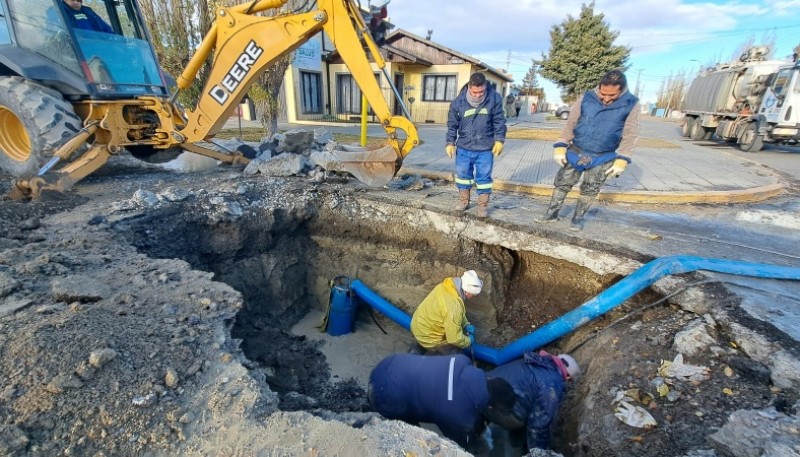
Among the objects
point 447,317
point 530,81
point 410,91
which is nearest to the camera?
point 447,317

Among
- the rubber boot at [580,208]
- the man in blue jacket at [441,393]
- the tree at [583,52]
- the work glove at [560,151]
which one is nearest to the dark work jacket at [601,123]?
the work glove at [560,151]

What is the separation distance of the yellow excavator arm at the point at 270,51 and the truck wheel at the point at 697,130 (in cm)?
1513

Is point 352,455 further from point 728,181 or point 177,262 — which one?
point 728,181

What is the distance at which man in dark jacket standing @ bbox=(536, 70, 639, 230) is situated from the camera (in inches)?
143

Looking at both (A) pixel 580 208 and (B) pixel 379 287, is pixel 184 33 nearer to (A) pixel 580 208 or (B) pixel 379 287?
(B) pixel 379 287

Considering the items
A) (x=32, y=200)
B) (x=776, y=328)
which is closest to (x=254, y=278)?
(x=32, y=200)

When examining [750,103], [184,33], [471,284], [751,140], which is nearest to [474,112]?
[471,284]

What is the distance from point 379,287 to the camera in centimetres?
505

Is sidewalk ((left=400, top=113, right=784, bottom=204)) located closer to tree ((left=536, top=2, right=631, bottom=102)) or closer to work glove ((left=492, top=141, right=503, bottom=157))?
work glove ((left=492, top=141, right=503, bottom=157))

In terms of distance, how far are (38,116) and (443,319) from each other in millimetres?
5171

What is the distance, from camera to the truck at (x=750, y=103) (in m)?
10.3

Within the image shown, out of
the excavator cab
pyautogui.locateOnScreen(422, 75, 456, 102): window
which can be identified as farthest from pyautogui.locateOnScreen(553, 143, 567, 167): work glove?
pyautogui.locateOnScreen(422, 75, 456, 102): window

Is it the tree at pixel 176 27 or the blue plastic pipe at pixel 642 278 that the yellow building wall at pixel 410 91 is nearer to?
the tree at pixel 176 27

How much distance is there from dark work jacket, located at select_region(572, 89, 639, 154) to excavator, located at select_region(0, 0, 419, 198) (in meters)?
1.87
